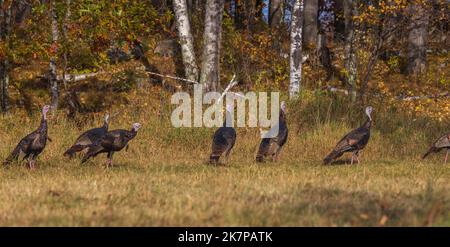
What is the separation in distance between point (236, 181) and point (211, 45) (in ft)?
33.9

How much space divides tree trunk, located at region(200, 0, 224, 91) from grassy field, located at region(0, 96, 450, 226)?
9.67ft

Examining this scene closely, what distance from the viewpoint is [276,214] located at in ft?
25.2

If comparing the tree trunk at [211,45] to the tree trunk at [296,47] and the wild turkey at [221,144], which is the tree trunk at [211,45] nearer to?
the tree trunk at [296,47]

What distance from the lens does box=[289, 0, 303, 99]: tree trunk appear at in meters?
20.0

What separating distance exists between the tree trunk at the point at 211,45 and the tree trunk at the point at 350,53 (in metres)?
4.00

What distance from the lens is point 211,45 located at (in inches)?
806

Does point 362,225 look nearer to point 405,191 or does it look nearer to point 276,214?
point 276,214

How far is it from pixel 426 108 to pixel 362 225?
47.5ft

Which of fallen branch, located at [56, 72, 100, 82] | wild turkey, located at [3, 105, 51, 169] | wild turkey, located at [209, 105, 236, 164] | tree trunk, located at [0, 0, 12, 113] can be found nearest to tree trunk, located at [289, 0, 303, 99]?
wild turkey, located at [209, 105, 236, 164]

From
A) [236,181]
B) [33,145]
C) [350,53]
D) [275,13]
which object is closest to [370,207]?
[236,181]

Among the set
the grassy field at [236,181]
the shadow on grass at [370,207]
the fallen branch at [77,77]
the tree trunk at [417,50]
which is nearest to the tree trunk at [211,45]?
the grassy field at [236,181]

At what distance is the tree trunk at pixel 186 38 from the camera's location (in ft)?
71.1

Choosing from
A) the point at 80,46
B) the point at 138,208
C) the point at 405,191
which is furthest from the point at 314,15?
the point at 138,208
